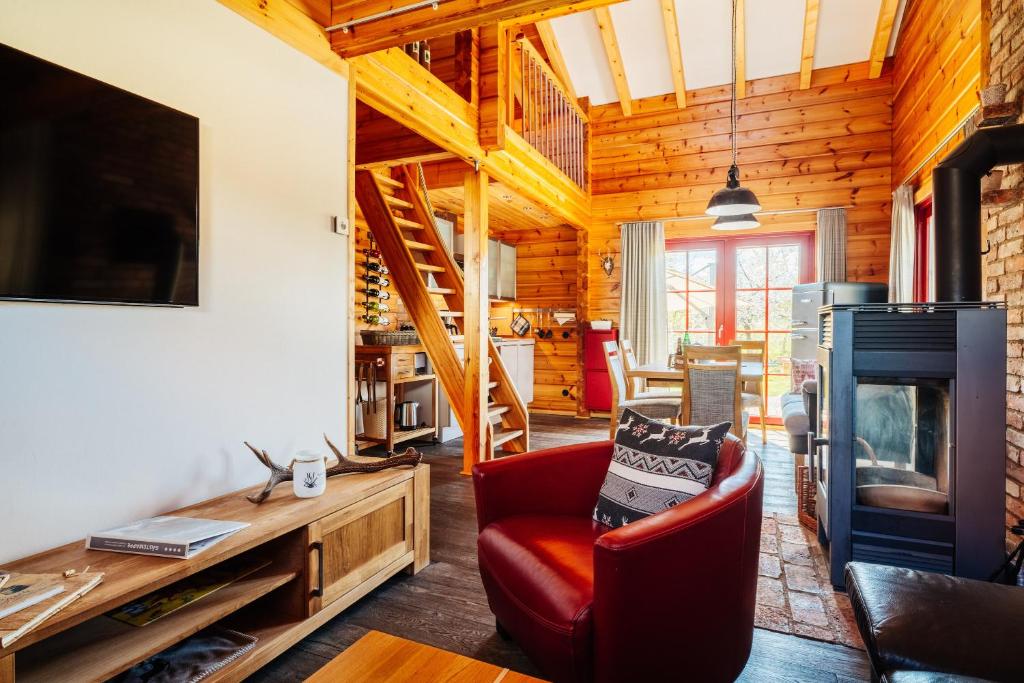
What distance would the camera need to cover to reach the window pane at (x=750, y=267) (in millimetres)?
6113

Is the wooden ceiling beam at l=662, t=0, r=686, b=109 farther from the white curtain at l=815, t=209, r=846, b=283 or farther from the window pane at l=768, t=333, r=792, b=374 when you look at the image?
the window pane at l=768, t=333, r=792, b=374

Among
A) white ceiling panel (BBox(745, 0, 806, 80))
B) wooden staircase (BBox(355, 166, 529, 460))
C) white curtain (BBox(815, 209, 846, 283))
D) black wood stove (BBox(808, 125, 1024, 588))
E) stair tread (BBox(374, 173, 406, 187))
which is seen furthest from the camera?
white curtain (BBox(815, 209, 846, 283))

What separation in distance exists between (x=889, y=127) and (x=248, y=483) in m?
6.60

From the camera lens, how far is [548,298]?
722cm

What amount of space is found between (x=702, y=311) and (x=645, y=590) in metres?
5.54

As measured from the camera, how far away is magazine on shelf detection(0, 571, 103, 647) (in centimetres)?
108

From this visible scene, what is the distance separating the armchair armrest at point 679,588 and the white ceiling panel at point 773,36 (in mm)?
5434

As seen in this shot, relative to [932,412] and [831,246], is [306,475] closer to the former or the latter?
[932,412]

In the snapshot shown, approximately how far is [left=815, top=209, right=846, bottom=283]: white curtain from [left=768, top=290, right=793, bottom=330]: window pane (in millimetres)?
436

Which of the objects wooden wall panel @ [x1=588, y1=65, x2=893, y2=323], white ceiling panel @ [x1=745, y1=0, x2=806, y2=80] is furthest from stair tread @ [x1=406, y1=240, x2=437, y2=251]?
white ceiling panel @ [x1=745, y1=0, x2=806, y2=80]

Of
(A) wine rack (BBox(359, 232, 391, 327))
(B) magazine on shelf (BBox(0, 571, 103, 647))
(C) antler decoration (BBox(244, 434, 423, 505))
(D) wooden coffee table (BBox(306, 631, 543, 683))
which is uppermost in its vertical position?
(A) wine rack (BBox(359, 232, 391, 327))

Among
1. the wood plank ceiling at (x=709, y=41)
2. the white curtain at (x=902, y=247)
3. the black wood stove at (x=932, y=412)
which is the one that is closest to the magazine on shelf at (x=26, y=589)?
the black wood stove at (x=932, y=412)

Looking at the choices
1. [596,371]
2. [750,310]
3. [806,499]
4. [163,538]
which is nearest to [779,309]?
[750,310]

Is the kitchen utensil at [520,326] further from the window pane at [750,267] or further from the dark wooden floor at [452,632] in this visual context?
the dark wooden floor at [452,632]
